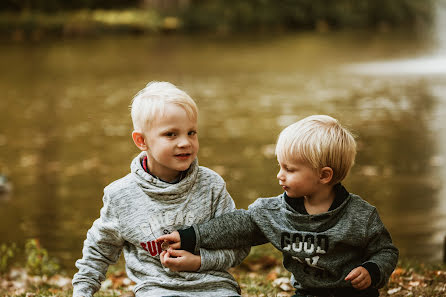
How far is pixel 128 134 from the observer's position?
33.8 ft

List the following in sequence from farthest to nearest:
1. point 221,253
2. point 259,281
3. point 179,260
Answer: point 259,281 < point 221,253 < point 179,260

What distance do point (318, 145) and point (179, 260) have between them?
2.41ft

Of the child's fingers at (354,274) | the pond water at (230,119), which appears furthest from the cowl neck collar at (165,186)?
the pond water at (230,119)

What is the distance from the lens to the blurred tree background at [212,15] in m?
27.9

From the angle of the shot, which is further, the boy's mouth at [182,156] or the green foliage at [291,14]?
the green foliage at [291,14]

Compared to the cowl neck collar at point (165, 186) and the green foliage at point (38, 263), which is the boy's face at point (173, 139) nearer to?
the cowl neck collar at point (165, 186)

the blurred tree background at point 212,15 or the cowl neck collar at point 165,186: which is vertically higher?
the blurred tree background at point 212,15

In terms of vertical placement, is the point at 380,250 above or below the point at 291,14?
below

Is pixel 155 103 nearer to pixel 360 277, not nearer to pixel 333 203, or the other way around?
pixel 333 203

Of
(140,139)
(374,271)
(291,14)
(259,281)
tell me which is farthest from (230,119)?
(291,14)

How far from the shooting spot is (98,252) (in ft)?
10.0

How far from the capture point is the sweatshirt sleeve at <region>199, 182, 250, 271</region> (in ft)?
9.77

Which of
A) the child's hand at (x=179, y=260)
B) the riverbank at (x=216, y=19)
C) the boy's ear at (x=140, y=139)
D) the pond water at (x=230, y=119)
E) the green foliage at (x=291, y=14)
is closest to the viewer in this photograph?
the child's hand at (x=179, y=260)

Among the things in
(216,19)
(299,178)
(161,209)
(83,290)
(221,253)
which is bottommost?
(83,290)
